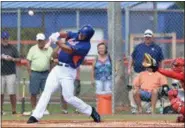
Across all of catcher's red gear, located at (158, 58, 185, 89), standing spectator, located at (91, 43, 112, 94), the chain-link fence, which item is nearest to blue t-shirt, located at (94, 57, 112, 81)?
standing spectator, located at (91, 43, 112, 94)

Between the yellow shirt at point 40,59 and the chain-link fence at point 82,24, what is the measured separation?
206 centimetres

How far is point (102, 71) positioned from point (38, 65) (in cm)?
129

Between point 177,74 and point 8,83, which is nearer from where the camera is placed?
point 177,74

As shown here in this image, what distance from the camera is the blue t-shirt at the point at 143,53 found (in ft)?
50.9

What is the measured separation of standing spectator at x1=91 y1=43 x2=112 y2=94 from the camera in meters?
15.6

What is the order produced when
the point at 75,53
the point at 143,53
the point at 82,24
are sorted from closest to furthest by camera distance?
the point at 75,53, the point at 143,53, the point at 82,24

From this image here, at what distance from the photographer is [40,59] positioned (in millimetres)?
15602

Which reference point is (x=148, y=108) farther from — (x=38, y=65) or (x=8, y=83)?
(x=8, y=83)

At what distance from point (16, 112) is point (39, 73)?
38.4 inches

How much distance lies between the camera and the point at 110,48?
16266mm

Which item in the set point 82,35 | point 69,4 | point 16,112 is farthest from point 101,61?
point 69,4

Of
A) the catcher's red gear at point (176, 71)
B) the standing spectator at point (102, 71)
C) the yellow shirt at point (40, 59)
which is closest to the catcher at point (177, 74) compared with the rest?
the catcher's red gear at point (176, 71)

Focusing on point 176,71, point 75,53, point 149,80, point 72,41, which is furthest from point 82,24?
point 176,71

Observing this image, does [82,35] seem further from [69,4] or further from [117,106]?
[69,4]
